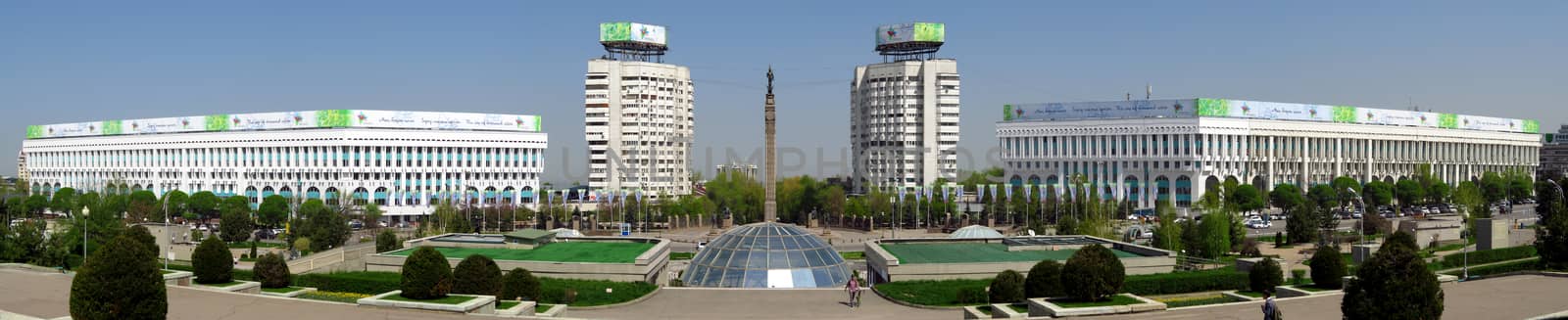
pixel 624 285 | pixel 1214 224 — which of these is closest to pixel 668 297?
pixel 624 285

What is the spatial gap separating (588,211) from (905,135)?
136 feet

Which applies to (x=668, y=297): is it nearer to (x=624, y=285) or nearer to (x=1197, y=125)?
(x=624, y=285)

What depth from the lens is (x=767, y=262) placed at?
4906cm

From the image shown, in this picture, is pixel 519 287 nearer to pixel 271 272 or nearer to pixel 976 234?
pixel 271 272

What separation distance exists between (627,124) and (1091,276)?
110m

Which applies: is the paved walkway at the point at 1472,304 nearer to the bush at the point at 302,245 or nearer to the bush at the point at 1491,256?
the bush at the point at 1491,256

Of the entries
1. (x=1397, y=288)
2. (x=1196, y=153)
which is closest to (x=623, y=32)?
(x=1196, y=153)

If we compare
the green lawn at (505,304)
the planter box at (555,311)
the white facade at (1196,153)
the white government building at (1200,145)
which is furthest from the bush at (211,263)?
the white government building at (1200,145)

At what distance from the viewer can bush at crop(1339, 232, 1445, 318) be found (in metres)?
24.6

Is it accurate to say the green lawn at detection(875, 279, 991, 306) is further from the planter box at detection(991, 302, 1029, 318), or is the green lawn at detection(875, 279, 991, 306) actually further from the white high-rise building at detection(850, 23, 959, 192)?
the white high-rise building at detection(850, 23, 959, 192)

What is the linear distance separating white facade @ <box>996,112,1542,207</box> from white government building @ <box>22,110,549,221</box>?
200 ft

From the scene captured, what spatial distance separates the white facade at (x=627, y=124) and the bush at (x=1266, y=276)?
101 m

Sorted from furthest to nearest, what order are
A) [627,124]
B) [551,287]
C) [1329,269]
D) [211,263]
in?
[627,124]
[551,287]
[211,263]
[1329,269]

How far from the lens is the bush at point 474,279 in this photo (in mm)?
34844
